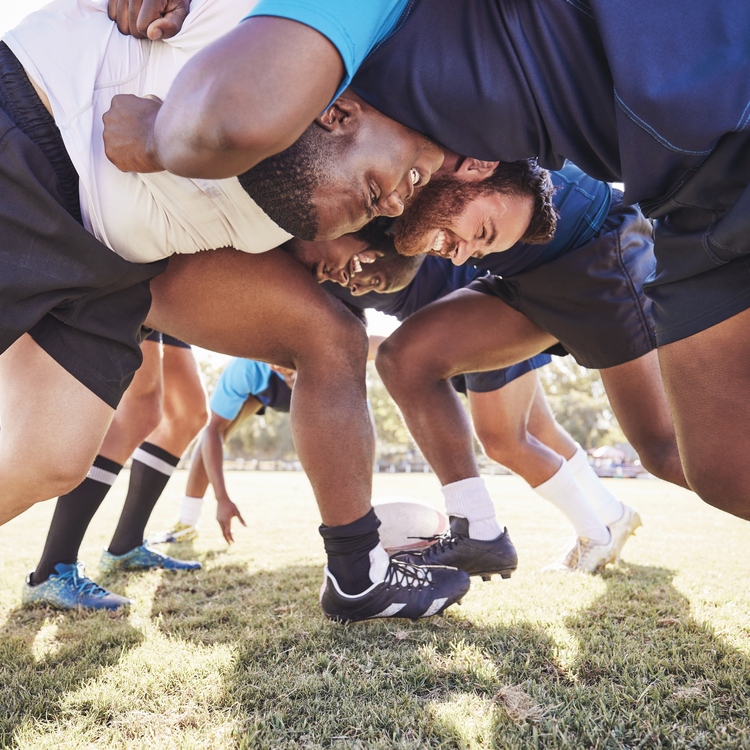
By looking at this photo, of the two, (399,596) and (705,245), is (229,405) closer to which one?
(399,596)

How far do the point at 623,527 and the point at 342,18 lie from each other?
384 centimetres

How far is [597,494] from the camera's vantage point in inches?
178

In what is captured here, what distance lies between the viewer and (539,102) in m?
1.81

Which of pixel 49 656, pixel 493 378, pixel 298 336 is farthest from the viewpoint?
pixel 493 378

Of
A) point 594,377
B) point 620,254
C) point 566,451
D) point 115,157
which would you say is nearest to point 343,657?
point 115,157

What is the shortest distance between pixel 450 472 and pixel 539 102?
1931 millimetres

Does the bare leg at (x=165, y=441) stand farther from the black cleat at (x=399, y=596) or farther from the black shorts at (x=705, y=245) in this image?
the black shorts at (x=705, y=245)

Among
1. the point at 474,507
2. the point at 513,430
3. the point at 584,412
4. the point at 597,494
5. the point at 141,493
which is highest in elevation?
the point at 474,507

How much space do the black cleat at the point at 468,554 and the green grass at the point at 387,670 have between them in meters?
0.16

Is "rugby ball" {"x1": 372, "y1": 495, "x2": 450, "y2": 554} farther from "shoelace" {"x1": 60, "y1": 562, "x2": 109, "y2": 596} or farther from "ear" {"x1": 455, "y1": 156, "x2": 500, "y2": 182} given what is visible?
"ear" {"x1": 455, "y1": 156, "x2": 500, "y2": 182}

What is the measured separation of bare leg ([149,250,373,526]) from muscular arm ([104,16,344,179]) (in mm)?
911

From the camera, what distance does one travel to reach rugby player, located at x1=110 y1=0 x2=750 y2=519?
1522 millimetres

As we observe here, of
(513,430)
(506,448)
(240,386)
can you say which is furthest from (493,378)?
(240,386)

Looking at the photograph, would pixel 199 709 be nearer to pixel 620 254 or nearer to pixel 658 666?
pixel 658 666
